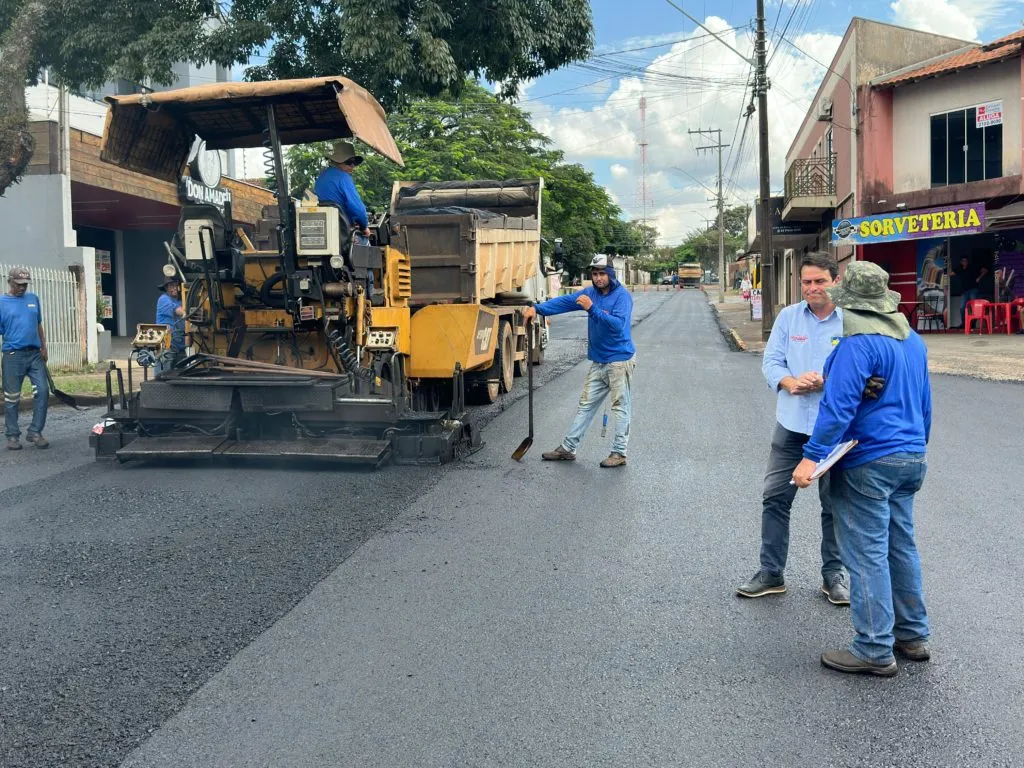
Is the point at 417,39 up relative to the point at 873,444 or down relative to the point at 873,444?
up

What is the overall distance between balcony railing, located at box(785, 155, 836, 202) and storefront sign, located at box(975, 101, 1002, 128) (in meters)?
5.87

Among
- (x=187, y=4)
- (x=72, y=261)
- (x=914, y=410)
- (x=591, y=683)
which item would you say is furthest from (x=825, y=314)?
(x=72, y=261)

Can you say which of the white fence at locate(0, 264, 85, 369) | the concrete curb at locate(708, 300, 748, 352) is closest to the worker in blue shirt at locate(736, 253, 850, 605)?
the white fence at locate(0, 264, 85, 369)

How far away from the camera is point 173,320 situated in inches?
379

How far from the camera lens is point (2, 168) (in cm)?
1309

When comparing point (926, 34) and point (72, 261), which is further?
point (926, 34)

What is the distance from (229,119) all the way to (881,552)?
282 inches

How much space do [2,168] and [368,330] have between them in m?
7.60

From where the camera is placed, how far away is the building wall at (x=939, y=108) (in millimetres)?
21406

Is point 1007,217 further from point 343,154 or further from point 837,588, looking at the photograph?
point 837,588

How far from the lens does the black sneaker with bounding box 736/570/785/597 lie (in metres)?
4.85

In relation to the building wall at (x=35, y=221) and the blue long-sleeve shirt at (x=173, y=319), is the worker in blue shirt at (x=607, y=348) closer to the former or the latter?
the blue long-sleeve shirt at (x=173, y=319)

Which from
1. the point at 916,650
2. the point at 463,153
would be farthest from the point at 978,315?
the point at 916,650

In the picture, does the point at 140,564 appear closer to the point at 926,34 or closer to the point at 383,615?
the point at 383,615
